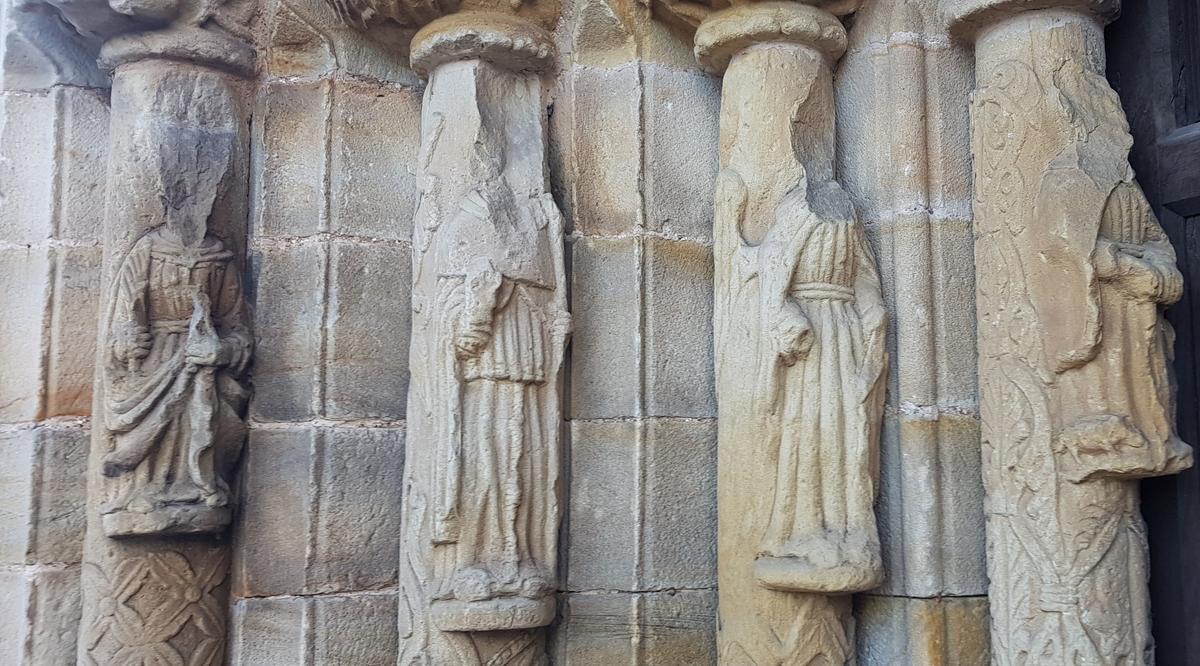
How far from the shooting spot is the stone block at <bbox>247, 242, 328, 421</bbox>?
347 cm

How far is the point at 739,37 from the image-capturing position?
328cm

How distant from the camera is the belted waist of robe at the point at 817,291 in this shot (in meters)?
3.07

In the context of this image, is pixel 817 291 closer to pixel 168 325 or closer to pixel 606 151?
pixel 606 151

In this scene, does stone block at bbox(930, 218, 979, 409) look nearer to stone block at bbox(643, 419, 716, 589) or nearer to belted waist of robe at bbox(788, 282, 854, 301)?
belted waist of robe at bbox(788, 282, 854, 301)

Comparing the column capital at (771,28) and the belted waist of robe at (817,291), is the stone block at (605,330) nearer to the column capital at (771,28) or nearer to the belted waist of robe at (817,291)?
the belted waist of robe at (817,291)

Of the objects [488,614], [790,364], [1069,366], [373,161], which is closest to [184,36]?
[373,161]

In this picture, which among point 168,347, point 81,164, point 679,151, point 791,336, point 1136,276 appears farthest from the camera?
point 81,164

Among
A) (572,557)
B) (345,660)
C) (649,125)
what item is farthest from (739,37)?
(345,660)

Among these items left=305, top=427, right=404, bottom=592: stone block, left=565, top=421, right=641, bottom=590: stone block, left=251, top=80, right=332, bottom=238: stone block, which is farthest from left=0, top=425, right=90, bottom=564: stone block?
left=565, top=421, right=641, bottom=590: stone block

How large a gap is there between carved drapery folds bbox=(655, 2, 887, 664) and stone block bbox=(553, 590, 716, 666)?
0.56 feet

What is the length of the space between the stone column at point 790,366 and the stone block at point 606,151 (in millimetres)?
320

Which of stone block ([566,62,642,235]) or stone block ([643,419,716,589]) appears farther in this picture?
stone block ([566,62,642,235])

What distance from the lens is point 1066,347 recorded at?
2.81m

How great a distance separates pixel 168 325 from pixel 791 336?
1.88 m
